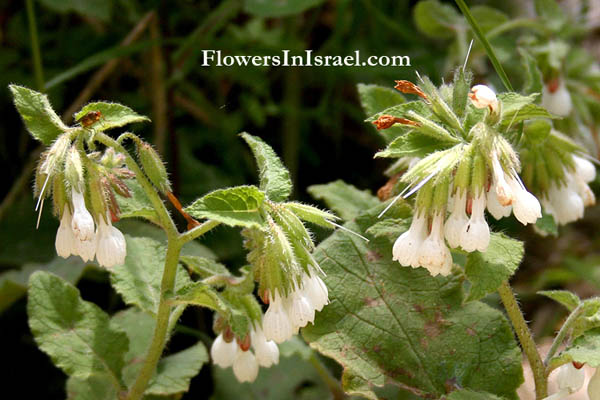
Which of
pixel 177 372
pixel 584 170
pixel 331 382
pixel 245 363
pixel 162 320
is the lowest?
pixel 331 382

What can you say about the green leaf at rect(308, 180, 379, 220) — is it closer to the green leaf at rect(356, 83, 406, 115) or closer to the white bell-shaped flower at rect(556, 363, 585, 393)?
the green leaf at rect(356, 83, 406, 115)

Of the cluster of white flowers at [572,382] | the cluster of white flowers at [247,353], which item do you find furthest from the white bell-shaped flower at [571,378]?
the cluster of white flowers at [247,353]

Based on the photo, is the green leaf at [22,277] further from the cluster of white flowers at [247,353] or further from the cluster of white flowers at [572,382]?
the cluster of white flowers at [572,382]

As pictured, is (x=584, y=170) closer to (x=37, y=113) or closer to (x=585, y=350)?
(x=585, y=350)

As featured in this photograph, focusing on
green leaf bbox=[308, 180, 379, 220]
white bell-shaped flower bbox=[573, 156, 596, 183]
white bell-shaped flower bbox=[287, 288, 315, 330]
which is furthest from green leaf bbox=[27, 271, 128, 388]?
white bell-shaped flower bbox=[573, 156, 596, 183]

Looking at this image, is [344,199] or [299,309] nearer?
[299,309]

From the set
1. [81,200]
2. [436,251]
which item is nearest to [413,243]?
[436,251]

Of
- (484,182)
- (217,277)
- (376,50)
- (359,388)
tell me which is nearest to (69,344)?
(217,277)
